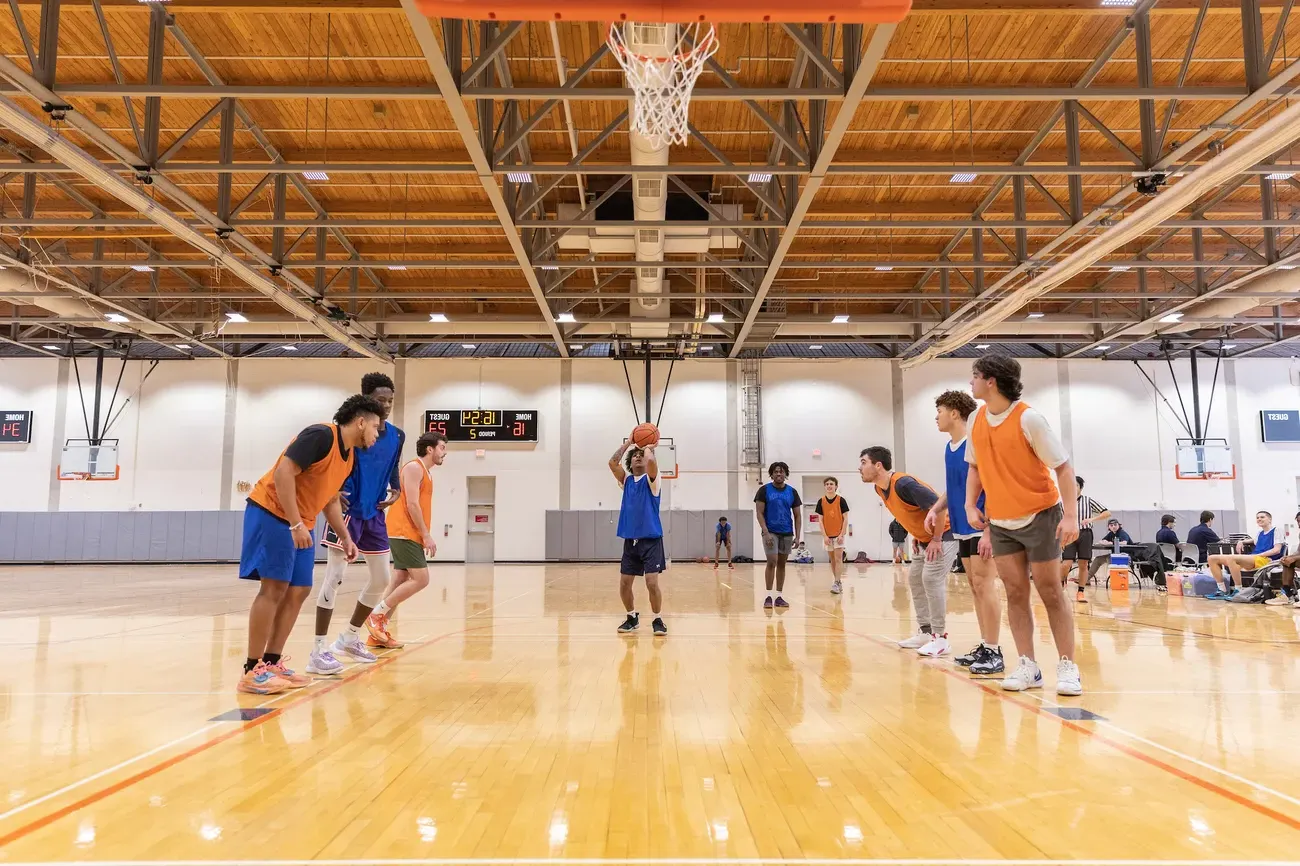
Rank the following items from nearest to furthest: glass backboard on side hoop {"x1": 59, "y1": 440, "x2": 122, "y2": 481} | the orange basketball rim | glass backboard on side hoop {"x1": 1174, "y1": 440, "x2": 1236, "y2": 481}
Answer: the orange basketball rim → glass backboard on side hoop {"x1": 1174, "y1": 440, "x2": 1236, "y2": 481} → glass backboard on side hoop {"x1": 59, "y1": 440, "x2": 122, "y2": 481}

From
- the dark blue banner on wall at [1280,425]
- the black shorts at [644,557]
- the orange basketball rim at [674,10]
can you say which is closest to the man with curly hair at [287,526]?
the orange basketball rim at [674,10]

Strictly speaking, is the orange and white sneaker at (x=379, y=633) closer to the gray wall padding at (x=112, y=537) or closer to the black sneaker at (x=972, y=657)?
the black sneaker at (x=972, y=657)

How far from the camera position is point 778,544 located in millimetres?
9430

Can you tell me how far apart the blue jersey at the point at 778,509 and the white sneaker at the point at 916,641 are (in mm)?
3065

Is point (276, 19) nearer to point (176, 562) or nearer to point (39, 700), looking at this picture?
point (39, 700)

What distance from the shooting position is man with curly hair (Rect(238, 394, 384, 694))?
4043 millimetres

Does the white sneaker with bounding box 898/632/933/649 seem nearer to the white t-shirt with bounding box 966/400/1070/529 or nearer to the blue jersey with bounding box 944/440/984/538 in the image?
the blue jersey with bounding box 944/440/984/538

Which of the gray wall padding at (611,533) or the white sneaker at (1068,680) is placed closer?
the white sneaker at (1068,680)

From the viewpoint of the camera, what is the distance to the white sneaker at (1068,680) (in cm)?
402

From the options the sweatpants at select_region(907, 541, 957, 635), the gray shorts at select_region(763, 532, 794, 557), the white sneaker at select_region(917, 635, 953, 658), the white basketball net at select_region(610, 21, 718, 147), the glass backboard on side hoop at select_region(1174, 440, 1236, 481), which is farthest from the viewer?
the glass backboard on side hoop at select_region(1174, 440, 1236, 481)

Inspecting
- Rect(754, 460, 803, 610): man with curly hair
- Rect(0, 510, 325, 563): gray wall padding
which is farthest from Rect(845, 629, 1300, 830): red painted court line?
Rect(0, 510, 325, 563): gray wall padding

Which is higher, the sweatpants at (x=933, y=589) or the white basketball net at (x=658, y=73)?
the white basketball net at (x=658, y=73)

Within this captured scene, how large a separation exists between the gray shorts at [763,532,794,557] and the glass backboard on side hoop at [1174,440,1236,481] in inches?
650

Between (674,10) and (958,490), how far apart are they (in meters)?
3.46
